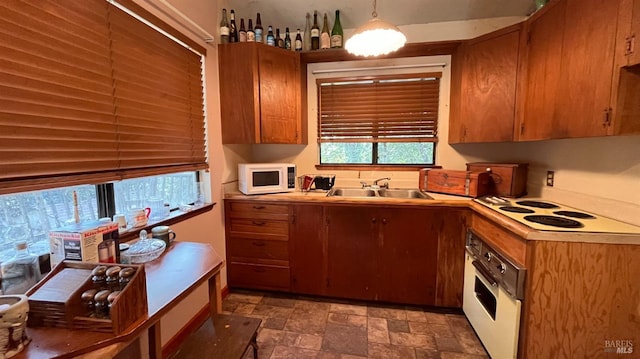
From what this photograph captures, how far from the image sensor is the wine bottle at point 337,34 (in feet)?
8.29

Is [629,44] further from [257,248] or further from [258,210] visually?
[257,248]

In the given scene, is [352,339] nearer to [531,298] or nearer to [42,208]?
[531,298]

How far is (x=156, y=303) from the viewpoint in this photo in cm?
93

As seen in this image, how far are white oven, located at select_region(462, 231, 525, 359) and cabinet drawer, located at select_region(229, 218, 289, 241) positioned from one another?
1512 mm

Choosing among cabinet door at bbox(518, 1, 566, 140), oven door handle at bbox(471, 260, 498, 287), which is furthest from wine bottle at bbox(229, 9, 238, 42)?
oven door handle at bbox(471, 260, 498, 287)

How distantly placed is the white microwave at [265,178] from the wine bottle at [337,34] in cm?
125

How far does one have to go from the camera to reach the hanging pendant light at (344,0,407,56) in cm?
152

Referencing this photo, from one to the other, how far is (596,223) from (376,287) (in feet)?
4.95

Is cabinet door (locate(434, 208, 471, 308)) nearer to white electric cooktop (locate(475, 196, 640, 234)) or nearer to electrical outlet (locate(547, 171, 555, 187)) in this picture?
white electric cooktop (locate(475, 196, 640, 234))

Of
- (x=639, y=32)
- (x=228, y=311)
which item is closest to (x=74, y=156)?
(x=228, y=311)

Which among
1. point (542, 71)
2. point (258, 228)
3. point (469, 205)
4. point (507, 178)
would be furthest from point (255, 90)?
point (507, 178)

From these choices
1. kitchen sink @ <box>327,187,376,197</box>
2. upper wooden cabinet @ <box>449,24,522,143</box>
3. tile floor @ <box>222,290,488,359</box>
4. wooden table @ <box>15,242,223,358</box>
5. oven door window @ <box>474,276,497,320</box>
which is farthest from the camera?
kitchen sink @ <box>327,187,376,197</box>

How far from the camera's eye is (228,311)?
2.29 metres

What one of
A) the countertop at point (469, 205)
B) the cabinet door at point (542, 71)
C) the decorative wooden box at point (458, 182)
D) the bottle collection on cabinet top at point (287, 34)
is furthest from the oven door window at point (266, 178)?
the cabinet door at point (542, 71)
